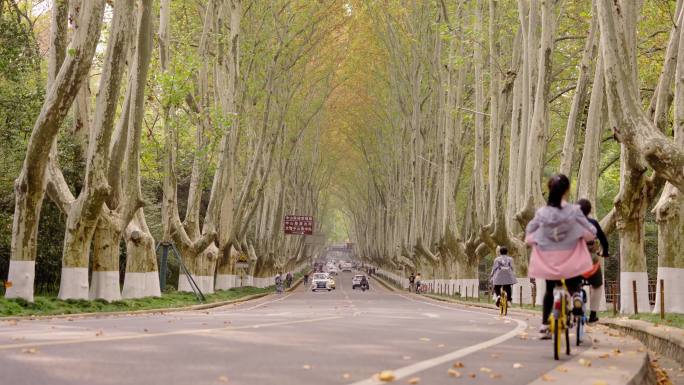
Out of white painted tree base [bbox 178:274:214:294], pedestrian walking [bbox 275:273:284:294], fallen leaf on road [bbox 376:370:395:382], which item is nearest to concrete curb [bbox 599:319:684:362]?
fallen leaf on road [bbox 376:370:395:382]

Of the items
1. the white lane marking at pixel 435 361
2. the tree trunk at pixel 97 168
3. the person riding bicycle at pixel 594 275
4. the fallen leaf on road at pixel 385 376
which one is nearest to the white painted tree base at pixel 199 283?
the tree trunk at pixel 97 168

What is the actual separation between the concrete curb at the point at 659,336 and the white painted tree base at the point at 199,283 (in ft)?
78.8

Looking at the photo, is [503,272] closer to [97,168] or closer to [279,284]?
[97,168]

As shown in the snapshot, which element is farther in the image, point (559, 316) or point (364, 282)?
point (364, 282)

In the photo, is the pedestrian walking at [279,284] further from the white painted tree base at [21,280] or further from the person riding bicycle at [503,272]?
the white painted tree base at [21,280]

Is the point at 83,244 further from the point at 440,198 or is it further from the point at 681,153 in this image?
the point at 440,198

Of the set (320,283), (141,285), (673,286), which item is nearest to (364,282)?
(320,283)

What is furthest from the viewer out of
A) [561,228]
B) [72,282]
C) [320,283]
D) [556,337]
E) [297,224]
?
[297,224]

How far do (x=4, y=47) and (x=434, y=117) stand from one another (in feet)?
83.1

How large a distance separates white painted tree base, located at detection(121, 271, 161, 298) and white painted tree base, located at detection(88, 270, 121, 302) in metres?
4.10

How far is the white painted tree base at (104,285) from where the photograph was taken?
24.0m

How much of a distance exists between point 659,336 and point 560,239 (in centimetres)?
377

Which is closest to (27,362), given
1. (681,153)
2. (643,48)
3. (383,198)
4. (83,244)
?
(681,153)

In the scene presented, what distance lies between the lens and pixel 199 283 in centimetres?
3838
